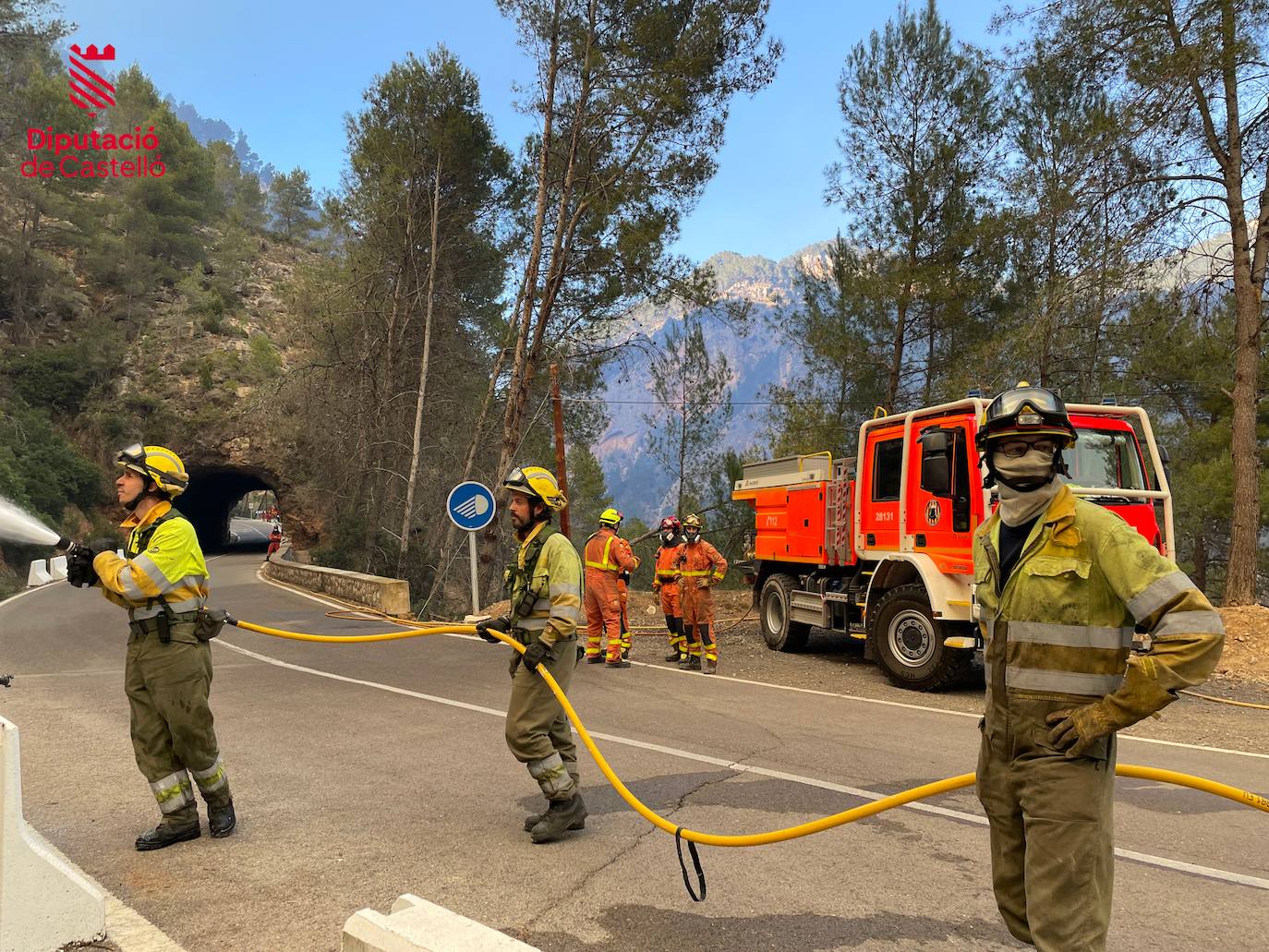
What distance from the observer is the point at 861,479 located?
32.6ft

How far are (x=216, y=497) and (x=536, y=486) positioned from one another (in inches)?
1834

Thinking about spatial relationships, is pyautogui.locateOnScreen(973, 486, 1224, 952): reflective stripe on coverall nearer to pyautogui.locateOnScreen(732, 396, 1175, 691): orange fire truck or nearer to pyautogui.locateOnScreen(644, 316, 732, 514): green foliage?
pyautogui.locateOnScreen(732, 396, 1175, 691): orange fire truck

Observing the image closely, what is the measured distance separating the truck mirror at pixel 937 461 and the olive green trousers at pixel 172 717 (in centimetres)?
A: 659

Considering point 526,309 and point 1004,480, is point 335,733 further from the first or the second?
point 526,309

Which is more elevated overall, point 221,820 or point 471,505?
point 471,505

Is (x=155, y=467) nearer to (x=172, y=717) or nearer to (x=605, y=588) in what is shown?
(x=172, y=717)

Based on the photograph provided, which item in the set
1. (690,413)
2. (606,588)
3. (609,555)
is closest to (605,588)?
(606,588)

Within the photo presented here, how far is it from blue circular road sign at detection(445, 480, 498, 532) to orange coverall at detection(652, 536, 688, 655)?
285 cm

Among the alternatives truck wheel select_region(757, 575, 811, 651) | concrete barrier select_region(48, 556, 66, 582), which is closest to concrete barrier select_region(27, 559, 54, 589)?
concrete barrier select_region(48, 556, 66, 582)

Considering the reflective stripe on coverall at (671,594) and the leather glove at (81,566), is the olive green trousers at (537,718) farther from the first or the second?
the reflective stripe on coverall at (671,594)

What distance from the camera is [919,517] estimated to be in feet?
29.4

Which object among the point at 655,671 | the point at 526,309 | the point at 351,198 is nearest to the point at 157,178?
the point at 351,198

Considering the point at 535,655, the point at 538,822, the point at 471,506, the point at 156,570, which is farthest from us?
the point at 471,506

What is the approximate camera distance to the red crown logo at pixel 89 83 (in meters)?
29.2
